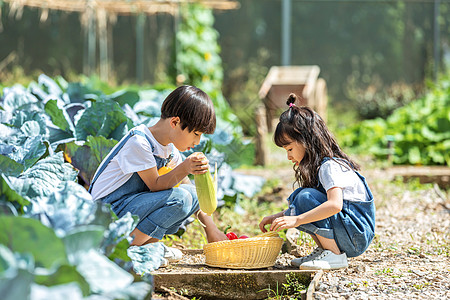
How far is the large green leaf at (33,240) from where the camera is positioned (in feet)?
3.94

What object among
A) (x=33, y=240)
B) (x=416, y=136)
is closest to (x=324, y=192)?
(x=33, y=240)

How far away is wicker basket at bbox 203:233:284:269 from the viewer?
83.0 inches

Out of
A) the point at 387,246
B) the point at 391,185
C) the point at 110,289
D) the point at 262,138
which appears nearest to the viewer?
the point at 110,289

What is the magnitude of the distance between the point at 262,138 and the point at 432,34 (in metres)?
6.04

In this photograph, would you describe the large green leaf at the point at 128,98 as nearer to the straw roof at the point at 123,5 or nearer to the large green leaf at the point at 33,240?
the large green leaf at the point at 33,240

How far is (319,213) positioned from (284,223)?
5.5 inches

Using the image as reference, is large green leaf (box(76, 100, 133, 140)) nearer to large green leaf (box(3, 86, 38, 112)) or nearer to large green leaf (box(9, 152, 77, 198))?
large green leaf (box(3, 86, 38, 112))

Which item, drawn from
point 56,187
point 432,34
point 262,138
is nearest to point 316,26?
point 432,34

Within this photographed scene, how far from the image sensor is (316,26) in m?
10.5

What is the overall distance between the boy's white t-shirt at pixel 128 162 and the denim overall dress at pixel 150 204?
0.07 feet

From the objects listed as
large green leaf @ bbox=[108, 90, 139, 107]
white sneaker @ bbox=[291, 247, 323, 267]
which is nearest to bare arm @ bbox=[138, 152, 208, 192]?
white sneaker @ bbox=[291, 247, 323, 267]

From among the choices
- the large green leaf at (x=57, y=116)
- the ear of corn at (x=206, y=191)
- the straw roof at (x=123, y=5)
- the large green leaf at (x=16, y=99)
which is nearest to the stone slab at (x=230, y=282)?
the ear of corn at (x=206, y=191)

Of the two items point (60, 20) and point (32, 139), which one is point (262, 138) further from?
point (60, 20)

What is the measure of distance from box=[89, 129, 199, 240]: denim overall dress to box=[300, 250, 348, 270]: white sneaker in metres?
0.52
